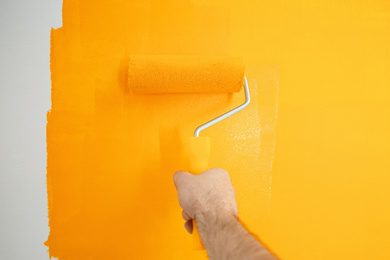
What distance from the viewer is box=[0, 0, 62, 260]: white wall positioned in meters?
0.60

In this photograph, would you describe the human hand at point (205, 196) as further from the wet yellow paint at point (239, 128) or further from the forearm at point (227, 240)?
the wet yellow paint at point (239, 128)

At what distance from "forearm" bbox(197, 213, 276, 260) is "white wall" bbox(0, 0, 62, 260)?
46 centimetres

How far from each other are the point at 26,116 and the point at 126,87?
0.28 meters

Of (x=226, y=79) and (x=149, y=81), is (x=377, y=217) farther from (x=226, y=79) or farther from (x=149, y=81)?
(x=149, y=81)

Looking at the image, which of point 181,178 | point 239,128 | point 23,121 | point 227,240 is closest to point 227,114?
point 239,128

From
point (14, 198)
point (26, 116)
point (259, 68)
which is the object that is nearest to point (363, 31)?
point (259, 68)

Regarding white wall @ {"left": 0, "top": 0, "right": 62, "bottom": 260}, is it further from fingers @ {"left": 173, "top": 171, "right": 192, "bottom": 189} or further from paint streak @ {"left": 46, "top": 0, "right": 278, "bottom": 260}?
fingers @ {"left": 173, "top": 171, "right": 192, "bottom": 189}

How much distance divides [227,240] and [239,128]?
34 cm

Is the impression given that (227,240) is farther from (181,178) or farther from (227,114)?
(227,114)

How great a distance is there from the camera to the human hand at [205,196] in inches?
19.8

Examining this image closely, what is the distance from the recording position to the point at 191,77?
1.92 feet

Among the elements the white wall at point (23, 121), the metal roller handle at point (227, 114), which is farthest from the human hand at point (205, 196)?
the white wall at point (23, 121)

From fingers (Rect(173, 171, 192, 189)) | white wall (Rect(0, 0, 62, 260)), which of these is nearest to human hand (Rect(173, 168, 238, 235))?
fingers (Rect(173, 171, 192, 189))

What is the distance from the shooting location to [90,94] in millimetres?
624
